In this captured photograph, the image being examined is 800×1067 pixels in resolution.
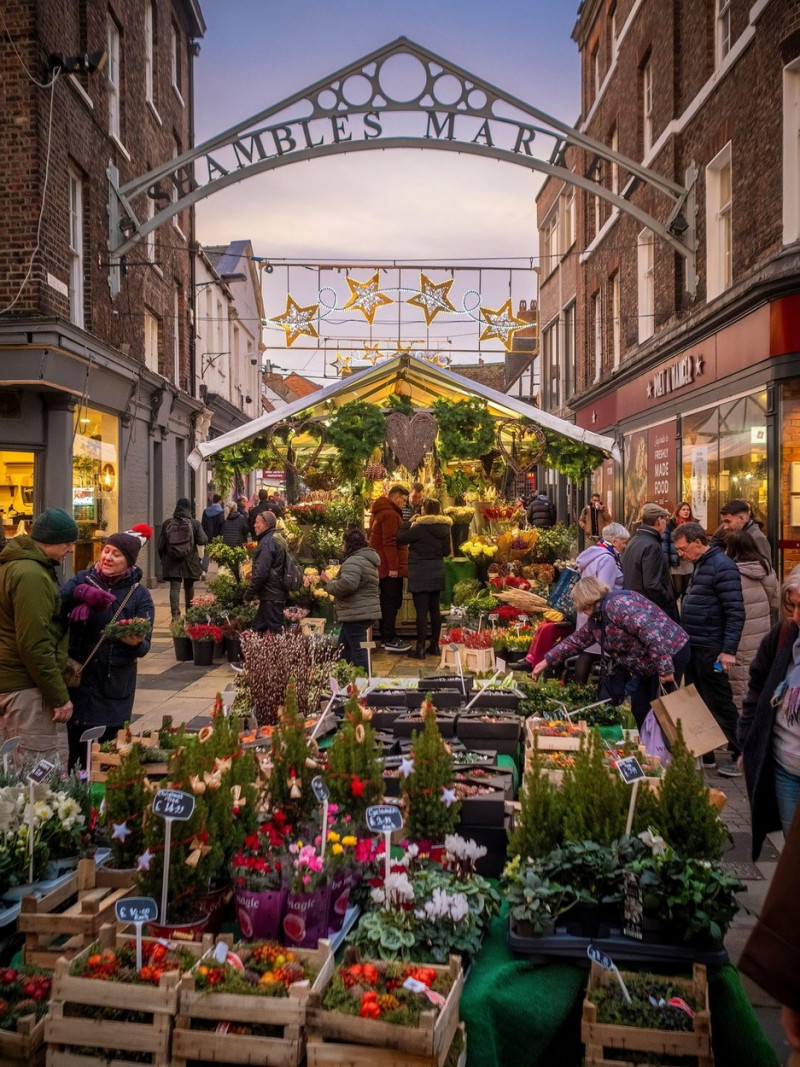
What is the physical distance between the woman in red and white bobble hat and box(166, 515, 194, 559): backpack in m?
8.02

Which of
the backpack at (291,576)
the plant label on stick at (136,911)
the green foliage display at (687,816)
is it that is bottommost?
the plant label on stick at (136,911)

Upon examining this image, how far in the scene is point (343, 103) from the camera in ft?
44.8

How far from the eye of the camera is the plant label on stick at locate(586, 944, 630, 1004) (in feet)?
9.02

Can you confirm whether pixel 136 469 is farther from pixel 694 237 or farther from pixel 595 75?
pixel 595 75

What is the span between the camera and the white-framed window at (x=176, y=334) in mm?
21547

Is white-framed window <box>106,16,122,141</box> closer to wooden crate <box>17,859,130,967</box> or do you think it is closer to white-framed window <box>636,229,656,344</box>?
white-framed window <box>636,229,656,344</box>

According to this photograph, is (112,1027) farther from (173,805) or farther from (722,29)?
(722,29)

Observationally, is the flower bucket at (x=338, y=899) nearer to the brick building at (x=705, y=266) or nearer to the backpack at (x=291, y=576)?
the backpack at (x=291, y=576)

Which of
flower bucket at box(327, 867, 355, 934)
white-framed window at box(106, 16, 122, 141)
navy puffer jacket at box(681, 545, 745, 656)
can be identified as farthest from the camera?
white-framed window at box(106, 16, 122, 141)

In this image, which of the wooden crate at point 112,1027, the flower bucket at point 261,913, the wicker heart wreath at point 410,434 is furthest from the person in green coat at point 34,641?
the wicker heart wreath at point 410,434

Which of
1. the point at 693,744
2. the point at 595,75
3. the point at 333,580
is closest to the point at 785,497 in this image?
the point at 333,580

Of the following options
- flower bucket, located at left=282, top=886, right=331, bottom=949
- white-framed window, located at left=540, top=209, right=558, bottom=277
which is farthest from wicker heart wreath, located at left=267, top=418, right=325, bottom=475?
white-framed window, located at left=540, top=209, right=558, bottom=277

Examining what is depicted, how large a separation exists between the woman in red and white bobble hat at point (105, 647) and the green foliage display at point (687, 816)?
3123 millimetres

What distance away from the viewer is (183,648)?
11242 mm
